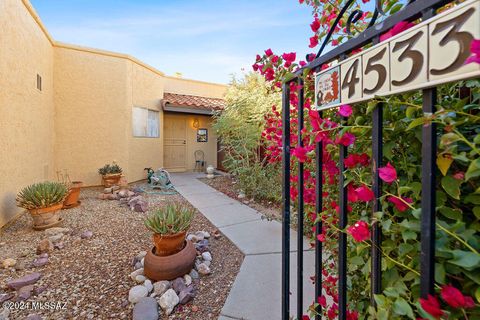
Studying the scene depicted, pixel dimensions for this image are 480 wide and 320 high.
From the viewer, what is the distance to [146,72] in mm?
7328

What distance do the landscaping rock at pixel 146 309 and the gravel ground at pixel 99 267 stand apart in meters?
0.08

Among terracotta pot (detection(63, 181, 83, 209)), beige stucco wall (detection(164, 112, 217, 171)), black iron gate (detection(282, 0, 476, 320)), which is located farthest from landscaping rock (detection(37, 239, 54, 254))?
beige stucco wall (detection(164, 112, 217, 171))

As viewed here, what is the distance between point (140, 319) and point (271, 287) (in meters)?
1.11

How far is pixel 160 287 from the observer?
209 centimetres

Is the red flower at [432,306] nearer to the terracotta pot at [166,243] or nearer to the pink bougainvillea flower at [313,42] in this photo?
the pink bougainvillea flower at [313,42]

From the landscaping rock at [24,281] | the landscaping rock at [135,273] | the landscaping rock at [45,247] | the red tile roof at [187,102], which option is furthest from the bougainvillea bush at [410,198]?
the red tile roof at [187,102]

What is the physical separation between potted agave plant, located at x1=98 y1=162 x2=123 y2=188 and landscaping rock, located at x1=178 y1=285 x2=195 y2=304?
16.2 feet

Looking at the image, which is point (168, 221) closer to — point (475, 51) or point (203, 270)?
point (203, 270)

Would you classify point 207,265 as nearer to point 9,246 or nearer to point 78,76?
point 9,246

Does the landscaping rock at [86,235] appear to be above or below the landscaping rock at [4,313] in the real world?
above

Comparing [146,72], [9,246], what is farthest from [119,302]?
[146,72]

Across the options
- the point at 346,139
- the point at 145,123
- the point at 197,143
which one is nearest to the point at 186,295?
the point at 346,139

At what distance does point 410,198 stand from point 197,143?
29.4 ft

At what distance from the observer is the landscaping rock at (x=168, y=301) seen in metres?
1.88
